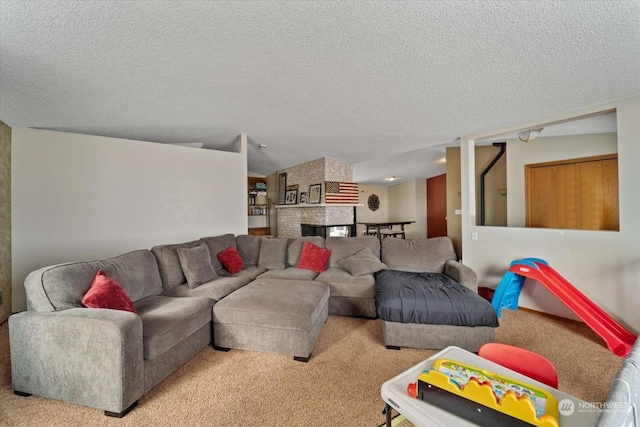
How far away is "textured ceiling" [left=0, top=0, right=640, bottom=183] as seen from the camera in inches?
57.2

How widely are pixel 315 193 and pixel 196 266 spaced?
342cm

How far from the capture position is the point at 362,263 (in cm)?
318

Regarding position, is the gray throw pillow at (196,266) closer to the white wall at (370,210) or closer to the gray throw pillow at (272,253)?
the gray throw pillow at (272,253)

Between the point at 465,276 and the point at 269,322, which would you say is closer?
the point at 269,322

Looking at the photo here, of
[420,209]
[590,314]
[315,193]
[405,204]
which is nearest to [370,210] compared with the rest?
[405,204]

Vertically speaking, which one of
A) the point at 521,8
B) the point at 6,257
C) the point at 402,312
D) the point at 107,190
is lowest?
the point at 402,312

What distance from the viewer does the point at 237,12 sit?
4.73ft

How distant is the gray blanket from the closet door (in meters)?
2.60

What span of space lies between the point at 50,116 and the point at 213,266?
246 cm

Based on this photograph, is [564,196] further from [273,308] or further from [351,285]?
[273,308]

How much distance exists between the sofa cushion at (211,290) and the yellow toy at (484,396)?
1.97 metres

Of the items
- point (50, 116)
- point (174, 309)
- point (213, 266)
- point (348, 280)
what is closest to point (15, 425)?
point (174, 309)

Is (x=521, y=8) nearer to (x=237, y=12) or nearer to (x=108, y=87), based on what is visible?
(x=237, y=12)

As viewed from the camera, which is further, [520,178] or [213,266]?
[520,178]
